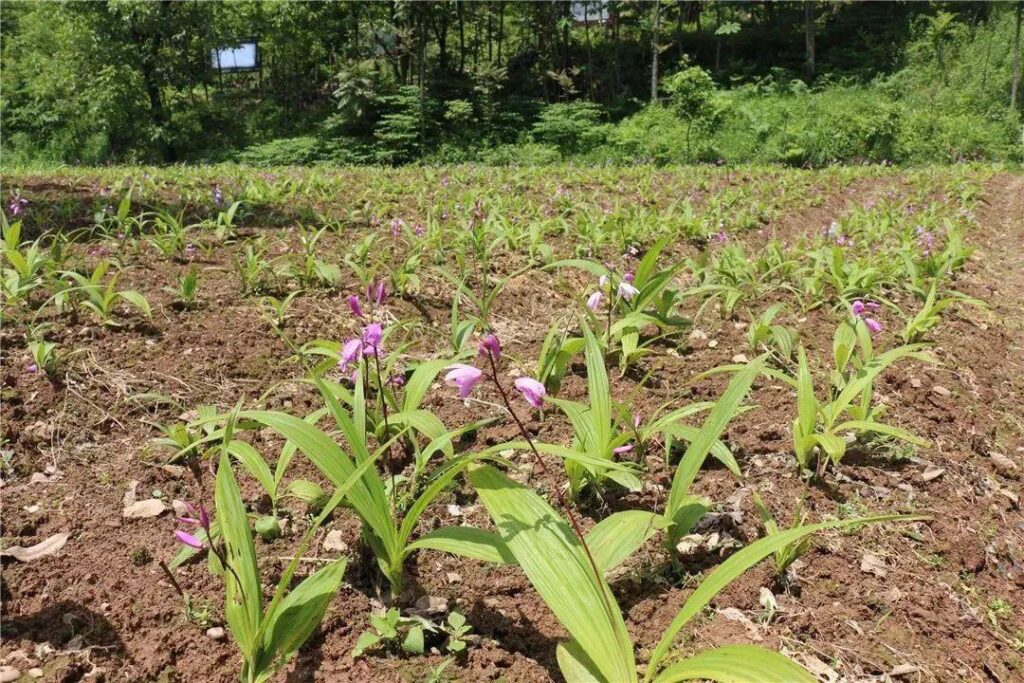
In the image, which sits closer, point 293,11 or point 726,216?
point 726,216

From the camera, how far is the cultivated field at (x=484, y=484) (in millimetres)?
1258

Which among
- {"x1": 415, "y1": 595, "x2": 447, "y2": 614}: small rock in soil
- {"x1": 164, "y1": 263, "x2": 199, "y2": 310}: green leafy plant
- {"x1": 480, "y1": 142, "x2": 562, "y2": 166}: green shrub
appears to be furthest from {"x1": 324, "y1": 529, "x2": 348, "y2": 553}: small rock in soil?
{"x1": 480, "y1": 142, "x2": 562, "y2": 166}: green shrub

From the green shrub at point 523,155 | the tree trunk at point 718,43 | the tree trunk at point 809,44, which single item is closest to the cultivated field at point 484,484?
the green shrub at point 523,155

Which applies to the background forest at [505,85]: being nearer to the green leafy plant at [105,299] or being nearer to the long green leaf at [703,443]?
the green leafy plant at [105,299]

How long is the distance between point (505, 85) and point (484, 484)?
2825cm

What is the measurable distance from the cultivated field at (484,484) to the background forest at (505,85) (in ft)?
51.0

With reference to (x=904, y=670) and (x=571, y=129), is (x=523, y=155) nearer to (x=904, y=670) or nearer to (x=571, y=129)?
(x=571, y=129)

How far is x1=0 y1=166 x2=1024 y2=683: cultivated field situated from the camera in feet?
4.13

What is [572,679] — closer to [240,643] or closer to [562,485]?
[240,643]

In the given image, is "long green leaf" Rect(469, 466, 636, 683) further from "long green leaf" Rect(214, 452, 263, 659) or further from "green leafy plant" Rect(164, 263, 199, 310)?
"green leafy plant" Rect(164, 263, 199, 310)

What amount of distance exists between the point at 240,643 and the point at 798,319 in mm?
3183

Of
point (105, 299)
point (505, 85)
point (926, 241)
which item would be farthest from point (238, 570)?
point (505, 85)

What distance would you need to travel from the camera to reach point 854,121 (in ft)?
55.1

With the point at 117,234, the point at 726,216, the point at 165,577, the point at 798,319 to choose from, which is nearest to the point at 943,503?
the point at 798,319
